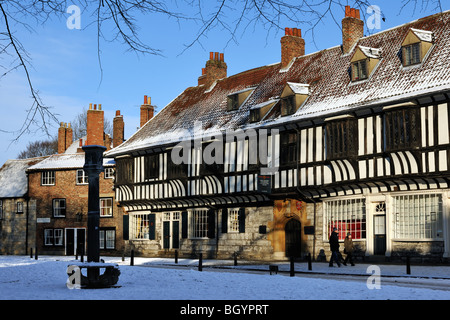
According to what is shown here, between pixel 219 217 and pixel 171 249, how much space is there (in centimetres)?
444

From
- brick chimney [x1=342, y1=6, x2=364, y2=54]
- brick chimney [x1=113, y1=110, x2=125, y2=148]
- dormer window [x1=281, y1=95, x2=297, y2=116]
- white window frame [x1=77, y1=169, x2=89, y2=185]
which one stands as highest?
brick chimney [x1=342, y1=6, x2=364, y2=54]

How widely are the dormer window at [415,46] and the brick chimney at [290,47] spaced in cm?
924

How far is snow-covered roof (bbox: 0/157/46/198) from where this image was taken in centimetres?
4844

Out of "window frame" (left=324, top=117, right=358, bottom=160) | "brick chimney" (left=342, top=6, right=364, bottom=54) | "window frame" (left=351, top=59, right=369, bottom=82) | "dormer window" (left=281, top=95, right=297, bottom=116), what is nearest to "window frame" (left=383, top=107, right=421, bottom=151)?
"window frame" (left=324, top=117, right=358, bottom=160)

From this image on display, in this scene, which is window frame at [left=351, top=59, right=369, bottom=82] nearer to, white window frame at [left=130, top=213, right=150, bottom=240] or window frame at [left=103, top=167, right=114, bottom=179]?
white window frame at [left=130, top=213, right=150, bottom=240]

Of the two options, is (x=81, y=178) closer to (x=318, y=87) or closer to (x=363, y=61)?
(x=318, y=87)

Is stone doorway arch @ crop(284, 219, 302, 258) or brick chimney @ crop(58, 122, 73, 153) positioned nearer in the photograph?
stone doorway arch @ crop(284, 219, 302, 258)

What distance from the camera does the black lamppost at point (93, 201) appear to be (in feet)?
50.4

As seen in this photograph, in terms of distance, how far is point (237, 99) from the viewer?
34719mm

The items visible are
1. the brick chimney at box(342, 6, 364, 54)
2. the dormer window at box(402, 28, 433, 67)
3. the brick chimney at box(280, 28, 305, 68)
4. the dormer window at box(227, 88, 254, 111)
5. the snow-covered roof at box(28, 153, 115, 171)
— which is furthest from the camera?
the snow-covered roof at box(28, 153, 115, 171)

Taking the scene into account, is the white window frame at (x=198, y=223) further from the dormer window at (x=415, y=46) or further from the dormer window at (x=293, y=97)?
the dormer window at (x=415, y=46)

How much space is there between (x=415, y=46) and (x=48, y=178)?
94.1ft

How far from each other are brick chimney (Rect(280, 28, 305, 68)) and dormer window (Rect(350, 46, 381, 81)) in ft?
22.1

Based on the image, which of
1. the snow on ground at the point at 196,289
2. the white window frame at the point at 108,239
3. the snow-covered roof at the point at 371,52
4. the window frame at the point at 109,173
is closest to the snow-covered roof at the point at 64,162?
the window frame at the point at 109,173
